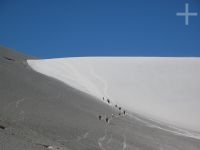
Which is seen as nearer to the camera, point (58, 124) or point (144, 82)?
point (58, 124)

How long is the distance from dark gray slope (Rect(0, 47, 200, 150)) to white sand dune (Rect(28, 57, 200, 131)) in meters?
7.32

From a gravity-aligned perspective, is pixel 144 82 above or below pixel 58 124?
above

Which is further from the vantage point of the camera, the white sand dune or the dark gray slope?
the white sand dune

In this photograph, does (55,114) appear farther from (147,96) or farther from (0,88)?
(147,96)

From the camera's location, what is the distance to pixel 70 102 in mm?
21391

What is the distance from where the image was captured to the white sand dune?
3200cm

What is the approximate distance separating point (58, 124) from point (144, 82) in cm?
2581

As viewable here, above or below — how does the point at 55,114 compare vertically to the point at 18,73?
below

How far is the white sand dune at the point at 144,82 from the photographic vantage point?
105ft

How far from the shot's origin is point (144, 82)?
4072 cm

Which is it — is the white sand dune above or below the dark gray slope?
above

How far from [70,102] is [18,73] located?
4.24 meters

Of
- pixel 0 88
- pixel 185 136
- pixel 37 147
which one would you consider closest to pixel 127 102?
pixel 185 136

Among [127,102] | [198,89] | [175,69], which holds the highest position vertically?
[175,69]
